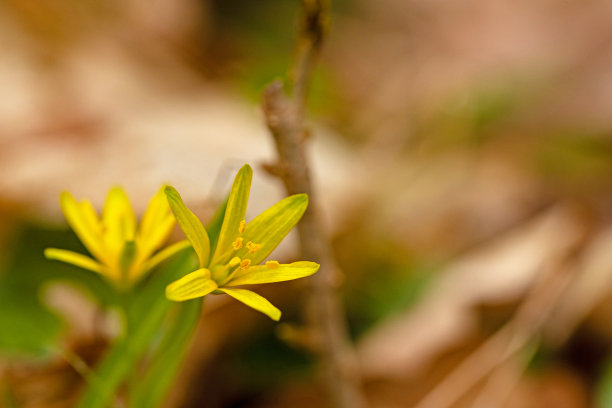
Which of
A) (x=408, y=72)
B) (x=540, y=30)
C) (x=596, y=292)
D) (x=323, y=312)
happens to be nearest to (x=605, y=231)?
(x=596, y=292)

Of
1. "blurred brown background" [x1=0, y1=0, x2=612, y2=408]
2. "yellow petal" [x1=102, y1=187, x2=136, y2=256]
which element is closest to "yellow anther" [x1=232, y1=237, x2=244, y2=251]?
"yellow petal" [x1=102, y1=187, x2=136, y2=256]

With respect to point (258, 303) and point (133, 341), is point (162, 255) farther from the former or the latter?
point (258, 303)

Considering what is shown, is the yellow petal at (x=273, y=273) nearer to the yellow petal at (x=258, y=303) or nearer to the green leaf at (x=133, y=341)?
the yellow petal at (x=258, y=303)

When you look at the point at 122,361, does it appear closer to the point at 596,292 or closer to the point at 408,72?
the point at 596,292

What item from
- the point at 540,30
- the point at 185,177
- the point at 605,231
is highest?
the point at 540,30

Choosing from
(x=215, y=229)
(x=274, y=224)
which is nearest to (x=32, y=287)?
(x=215, y=229)

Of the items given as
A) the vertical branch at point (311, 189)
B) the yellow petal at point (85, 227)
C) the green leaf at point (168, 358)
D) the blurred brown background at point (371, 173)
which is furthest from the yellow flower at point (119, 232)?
the blurred brown background at point (371, 173)
